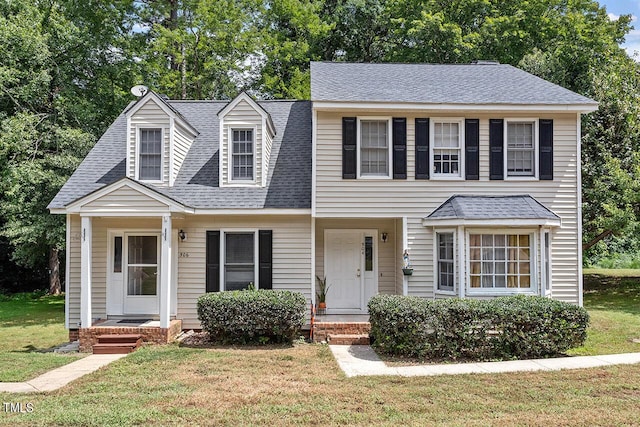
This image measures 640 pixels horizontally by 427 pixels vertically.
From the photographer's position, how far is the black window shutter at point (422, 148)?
12.3m

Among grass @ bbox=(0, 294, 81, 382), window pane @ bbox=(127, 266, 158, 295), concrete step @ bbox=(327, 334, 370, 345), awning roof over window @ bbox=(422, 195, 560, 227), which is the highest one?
awning roof over window @ bbox=(422, 195, 560, 227)

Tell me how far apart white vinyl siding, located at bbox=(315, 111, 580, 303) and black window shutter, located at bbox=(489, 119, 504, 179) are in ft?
0.35

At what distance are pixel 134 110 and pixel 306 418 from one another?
9186mm

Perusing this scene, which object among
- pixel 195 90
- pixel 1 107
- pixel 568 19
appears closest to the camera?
pixel 1 107

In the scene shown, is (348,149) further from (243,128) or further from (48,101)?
(48,101)

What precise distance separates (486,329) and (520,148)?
16.4 feet

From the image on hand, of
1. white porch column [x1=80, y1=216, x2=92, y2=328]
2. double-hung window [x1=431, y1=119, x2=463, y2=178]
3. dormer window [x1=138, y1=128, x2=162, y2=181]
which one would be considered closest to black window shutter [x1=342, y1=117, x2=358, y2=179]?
double-hung window [x1=431, y1=119, x2=463, y2=178]

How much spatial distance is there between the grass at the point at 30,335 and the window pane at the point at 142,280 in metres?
2.32

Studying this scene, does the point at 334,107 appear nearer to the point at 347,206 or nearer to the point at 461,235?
the point at 347,206

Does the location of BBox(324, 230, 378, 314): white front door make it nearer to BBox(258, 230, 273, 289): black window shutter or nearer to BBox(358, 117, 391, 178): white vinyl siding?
BBox(258, 230, 273, 289): black window shutter

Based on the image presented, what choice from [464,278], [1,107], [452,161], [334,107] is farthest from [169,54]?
[464,278]

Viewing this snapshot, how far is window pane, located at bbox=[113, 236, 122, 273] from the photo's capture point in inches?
494

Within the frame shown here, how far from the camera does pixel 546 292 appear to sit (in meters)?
11.7

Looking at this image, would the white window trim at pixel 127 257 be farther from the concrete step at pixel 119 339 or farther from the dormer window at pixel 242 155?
the dormer window at pixel 242 155
